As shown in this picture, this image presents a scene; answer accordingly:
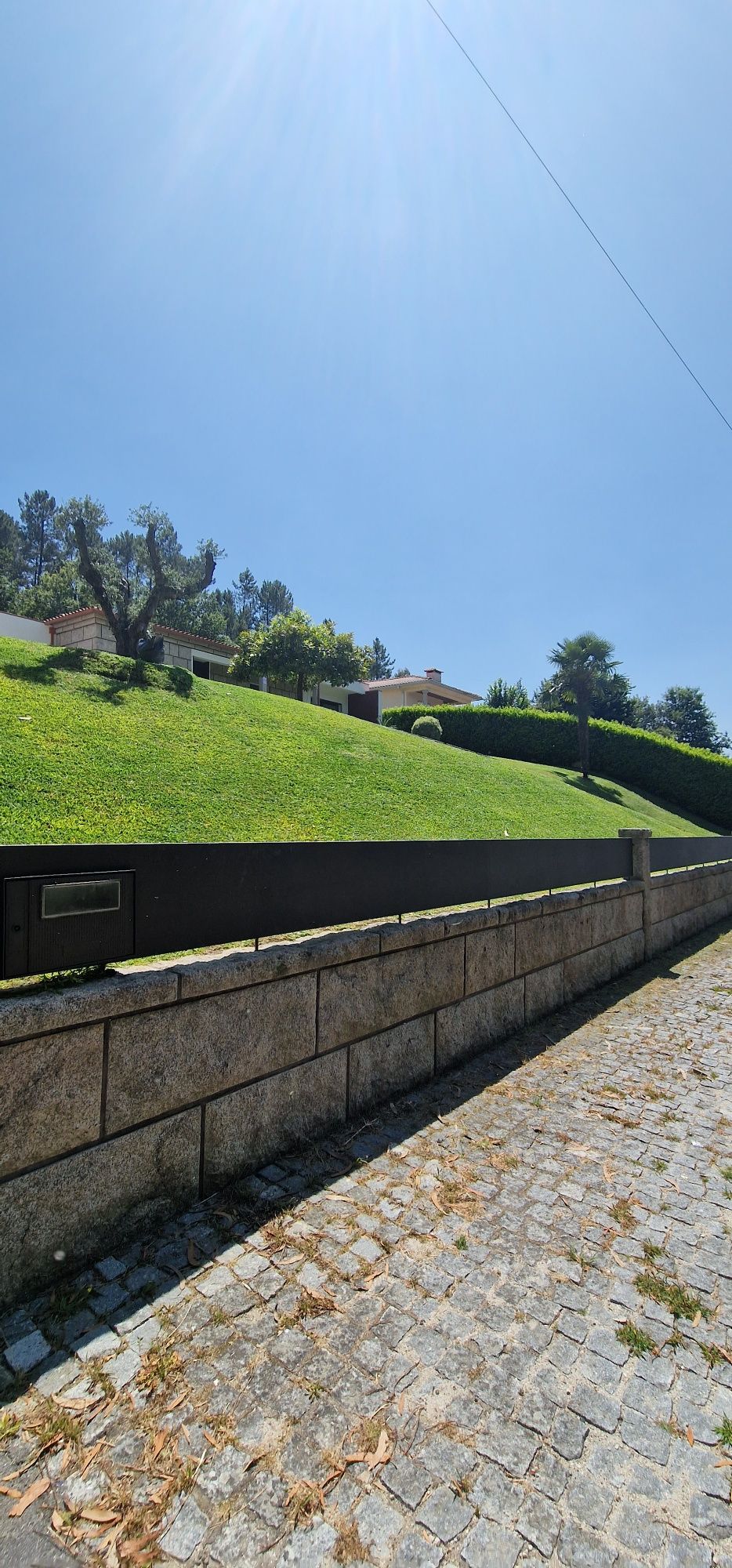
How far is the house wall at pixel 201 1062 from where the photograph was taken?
2.08 metres

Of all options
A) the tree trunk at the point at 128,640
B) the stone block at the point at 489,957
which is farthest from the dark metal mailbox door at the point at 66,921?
Answer: the tree trunk at the point at 128,640

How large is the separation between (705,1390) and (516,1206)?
3.00 ft

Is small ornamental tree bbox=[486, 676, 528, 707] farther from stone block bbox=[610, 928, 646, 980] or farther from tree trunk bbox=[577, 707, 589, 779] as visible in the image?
stone block bbox=[610, 928, 646, 980]

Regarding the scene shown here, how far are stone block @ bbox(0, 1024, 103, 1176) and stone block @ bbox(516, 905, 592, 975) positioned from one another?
324 cm

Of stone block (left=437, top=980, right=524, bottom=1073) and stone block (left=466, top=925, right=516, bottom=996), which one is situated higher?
stone block (left=466, top=925, right=516, bottom=996)

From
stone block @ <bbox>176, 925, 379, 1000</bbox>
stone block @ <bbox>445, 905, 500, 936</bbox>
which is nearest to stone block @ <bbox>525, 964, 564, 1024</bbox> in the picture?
stone block @ <bbox>445, 905, 500, 936</bbox>

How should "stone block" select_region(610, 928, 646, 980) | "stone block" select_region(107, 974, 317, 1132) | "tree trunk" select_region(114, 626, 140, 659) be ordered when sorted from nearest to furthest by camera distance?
"stone block" select_region(107, 974, 317, 1132)
"stone block" select_region(610, 928, 646, 980)
"tree trunk" select_region(114, 626, 140, 659)

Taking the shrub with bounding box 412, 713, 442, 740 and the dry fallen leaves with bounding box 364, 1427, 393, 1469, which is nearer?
the dry fallen leaves with bounding box 364, 1427, 393, 1469

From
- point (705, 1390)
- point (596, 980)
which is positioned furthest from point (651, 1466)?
point (596, 980)

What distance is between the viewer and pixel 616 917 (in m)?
6.61

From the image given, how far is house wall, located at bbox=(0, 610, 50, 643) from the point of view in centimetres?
1993

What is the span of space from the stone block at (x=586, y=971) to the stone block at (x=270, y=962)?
2867 mm

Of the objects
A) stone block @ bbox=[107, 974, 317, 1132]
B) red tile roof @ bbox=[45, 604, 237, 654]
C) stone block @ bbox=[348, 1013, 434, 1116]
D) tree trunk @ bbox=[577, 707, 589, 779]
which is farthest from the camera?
tree trunk @ bbox=[577, 707, 589, 779]

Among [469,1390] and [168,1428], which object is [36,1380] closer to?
[168,1428]
